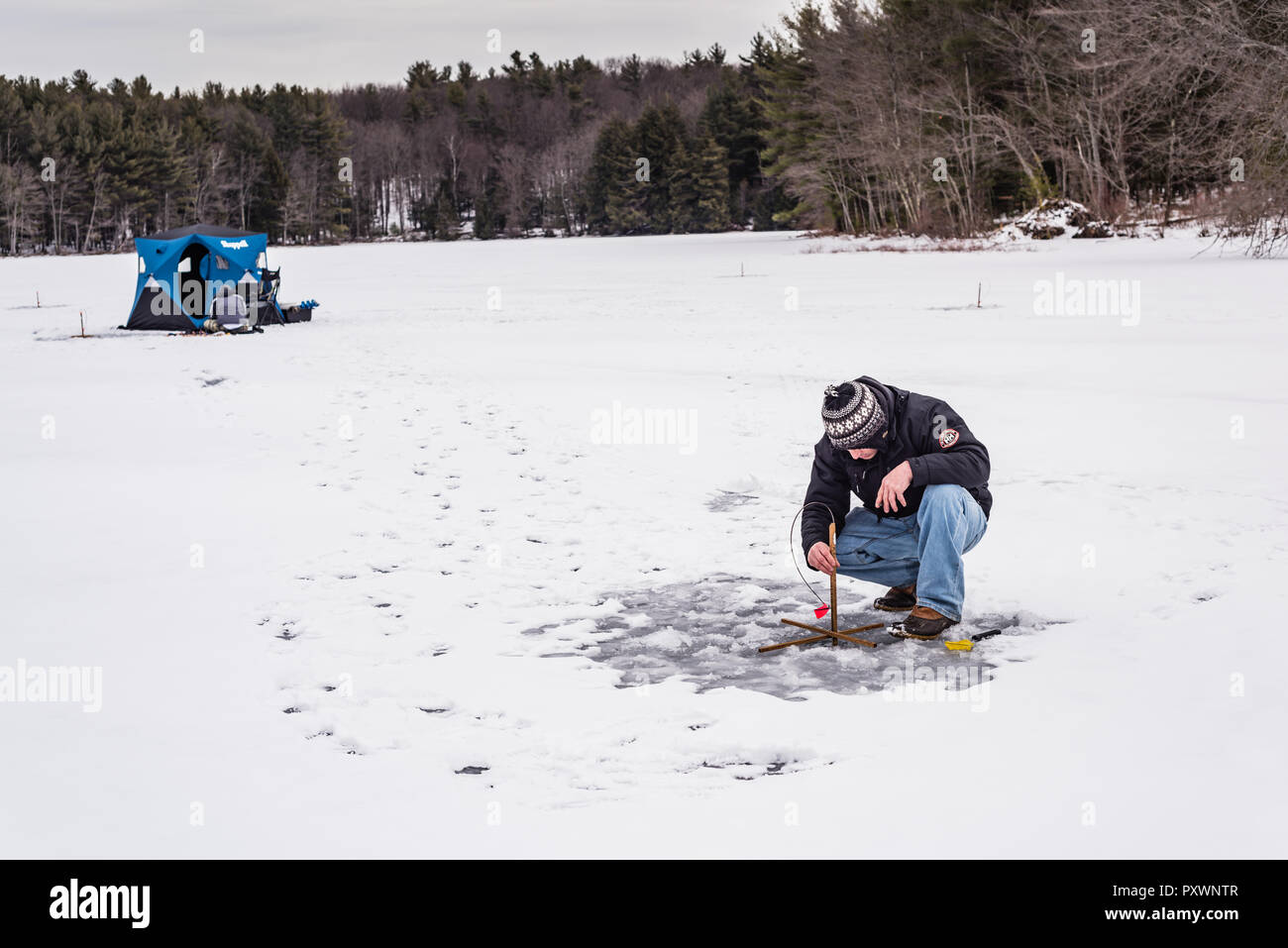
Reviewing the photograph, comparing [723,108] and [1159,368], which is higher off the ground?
[723,108]

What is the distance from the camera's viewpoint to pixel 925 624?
4.95 meters

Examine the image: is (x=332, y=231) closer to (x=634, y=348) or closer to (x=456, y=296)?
(x=456, y=296)

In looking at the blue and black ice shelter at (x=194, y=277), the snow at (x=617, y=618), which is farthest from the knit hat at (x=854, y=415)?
the blue and black ice shelter at (x=194, y=277)

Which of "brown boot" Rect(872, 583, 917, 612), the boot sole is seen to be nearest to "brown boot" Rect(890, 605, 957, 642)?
the boot sole

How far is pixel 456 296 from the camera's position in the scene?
2567cm

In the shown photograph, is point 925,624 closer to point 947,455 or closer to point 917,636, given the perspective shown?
point 917,636

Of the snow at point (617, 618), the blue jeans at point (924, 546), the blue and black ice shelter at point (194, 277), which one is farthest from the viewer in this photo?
the blue and black ice shelter at point (194, 277)

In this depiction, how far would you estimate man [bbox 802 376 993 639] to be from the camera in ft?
15.5

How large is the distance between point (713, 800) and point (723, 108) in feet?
268

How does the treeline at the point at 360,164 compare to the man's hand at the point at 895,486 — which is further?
the treeline at the point at 360,164

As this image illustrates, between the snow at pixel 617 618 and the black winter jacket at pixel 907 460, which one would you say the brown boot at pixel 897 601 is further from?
the black winter jacket at pixel 907 460

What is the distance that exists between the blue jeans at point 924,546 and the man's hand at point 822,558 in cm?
24

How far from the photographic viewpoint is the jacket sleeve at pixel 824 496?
500 cm

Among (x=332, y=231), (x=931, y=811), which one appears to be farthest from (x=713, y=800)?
(x=332, y=231)
